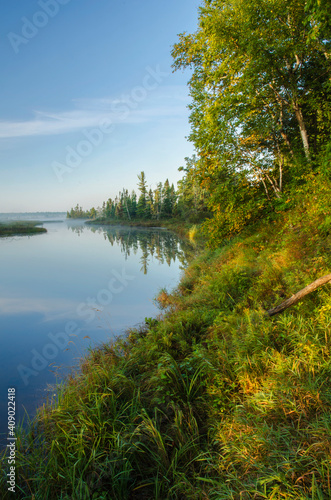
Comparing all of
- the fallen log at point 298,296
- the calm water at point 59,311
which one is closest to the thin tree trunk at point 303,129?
the fallen log at point 298,296

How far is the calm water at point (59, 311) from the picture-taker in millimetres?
5418

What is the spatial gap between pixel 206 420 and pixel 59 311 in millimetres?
7339

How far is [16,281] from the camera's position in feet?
42.1

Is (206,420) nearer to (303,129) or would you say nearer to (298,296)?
(298,296)

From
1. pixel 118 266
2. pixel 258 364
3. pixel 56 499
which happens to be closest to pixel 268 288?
pixel 258 364

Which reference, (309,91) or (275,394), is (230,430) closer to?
(275,394)

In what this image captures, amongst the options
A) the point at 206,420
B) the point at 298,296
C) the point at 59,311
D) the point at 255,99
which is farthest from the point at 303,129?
the point at 59,311

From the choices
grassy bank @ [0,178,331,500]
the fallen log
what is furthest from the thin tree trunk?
the fallen log

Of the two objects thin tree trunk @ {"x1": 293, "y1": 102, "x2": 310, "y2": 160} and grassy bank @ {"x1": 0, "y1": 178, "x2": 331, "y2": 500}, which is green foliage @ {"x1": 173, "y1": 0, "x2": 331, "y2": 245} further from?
grassy bank @ {"x1": 0, "y1": 178, "x2": 331, "y2": 500}

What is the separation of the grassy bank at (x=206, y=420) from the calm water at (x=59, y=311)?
1.25 meters

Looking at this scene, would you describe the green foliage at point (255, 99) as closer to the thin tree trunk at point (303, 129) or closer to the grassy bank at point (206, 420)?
the thin tree trunk at point (303, 129)

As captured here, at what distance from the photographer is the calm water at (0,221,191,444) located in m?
5.42

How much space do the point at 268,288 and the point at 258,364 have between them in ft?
8.51

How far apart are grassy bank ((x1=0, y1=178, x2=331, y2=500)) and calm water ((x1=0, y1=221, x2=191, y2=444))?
1.25 meters
